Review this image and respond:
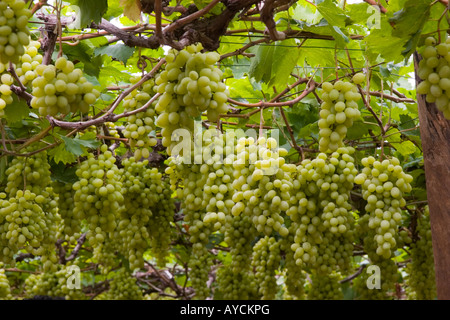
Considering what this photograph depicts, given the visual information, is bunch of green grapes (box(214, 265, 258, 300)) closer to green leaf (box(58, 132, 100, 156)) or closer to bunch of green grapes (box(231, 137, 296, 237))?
green leaf (box(58, 132, 100, 156))

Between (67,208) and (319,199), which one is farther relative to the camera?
(67,208)

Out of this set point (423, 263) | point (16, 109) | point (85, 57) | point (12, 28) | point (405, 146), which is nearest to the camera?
point (12, 28)

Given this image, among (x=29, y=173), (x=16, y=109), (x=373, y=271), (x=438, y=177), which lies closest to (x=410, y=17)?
(x=438, y=177)

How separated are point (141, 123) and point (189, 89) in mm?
764

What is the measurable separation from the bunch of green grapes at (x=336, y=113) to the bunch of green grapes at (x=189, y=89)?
0.58m

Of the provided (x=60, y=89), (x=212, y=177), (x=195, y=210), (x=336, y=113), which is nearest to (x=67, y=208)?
(x=195, y=210)

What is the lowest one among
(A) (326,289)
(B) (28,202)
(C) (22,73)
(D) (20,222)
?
(A) (326,289)

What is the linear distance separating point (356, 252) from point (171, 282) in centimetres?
235

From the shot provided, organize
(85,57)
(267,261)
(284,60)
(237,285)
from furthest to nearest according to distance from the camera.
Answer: (237,285) < (267,261) < (85,57) < (284,60)

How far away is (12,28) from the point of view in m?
1.25

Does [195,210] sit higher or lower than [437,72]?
lower

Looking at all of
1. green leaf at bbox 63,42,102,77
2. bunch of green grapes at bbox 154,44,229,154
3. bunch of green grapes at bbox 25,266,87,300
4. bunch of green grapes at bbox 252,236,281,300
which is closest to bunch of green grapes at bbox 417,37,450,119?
bunch of green grapes at bbox 154,44,229,154

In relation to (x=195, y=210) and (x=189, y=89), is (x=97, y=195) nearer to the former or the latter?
(x=195, y=210)
